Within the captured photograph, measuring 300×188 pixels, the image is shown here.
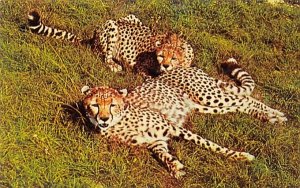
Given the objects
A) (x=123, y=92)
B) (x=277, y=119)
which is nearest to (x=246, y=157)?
(x=277, y=119)

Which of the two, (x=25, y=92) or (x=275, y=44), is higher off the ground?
(x=275, y=44)

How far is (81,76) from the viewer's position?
398 cm

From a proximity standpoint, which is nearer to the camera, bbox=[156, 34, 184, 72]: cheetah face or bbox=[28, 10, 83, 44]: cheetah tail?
bbox=[156, 34, 184, 72]: cheetah face

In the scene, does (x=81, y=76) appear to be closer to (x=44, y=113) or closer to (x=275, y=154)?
(x=44, y=113)

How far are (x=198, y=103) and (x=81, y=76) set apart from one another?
0.69 m

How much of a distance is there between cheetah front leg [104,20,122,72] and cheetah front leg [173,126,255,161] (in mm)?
A: 625

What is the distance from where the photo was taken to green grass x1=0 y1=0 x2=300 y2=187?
365 cm

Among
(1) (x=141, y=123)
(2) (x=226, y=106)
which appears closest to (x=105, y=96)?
(1) (x=141, y=123)

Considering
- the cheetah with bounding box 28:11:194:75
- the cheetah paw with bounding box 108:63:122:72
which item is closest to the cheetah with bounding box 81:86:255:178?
the cheetah paw with bounding box 108:63:122:72

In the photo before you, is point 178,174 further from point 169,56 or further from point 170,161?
point 169,56

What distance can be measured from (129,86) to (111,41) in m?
0.43

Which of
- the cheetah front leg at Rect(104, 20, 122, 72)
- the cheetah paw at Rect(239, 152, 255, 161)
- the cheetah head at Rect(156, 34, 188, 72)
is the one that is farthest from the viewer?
the cheetah front leg at Rect(104, 20, 122, 72)

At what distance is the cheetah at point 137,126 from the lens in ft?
11.8

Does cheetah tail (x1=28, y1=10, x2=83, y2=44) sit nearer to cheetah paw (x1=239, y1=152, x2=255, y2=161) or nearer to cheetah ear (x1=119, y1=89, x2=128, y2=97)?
cheetah ear (x1=119, y1=89, x2=128, y2=97)
